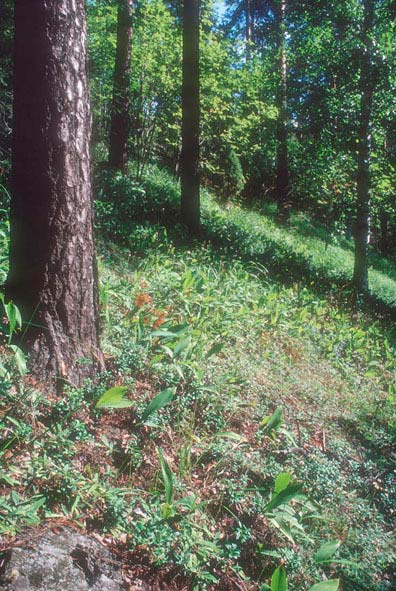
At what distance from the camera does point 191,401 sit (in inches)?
130

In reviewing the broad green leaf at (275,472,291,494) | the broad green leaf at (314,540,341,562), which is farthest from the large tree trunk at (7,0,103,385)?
the broad green leaf at (314,540,341,562)

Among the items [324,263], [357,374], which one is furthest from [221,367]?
[324,263]

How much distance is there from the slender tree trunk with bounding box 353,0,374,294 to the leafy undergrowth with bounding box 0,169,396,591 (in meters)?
4.96

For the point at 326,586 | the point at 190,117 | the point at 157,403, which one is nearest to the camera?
the point at 326,586

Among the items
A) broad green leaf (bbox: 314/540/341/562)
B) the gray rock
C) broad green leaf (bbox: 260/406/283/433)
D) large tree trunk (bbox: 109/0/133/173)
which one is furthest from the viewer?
large tree trunk (bbox: 109/0/133/173)

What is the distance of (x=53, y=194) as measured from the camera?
2670 millimetres

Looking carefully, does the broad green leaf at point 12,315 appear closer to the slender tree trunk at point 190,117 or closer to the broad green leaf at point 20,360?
the broad green leaf at point 20,360

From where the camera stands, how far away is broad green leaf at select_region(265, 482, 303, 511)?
238 centimetres

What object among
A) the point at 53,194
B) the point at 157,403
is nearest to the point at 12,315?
the point at 53,194

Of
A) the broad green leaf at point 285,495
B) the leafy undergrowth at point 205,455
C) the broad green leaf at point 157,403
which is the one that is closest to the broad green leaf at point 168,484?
the leafy undergrowth at point 205,455

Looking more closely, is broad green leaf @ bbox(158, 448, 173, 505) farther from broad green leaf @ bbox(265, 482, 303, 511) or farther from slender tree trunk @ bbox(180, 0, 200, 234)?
slender tree trunk @ bbox(180, 0, 200, 234)

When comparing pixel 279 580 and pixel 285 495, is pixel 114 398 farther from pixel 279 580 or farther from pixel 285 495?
pixel 279 580

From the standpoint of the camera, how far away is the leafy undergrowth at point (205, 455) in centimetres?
224

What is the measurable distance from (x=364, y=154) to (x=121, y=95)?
18.9 ft
